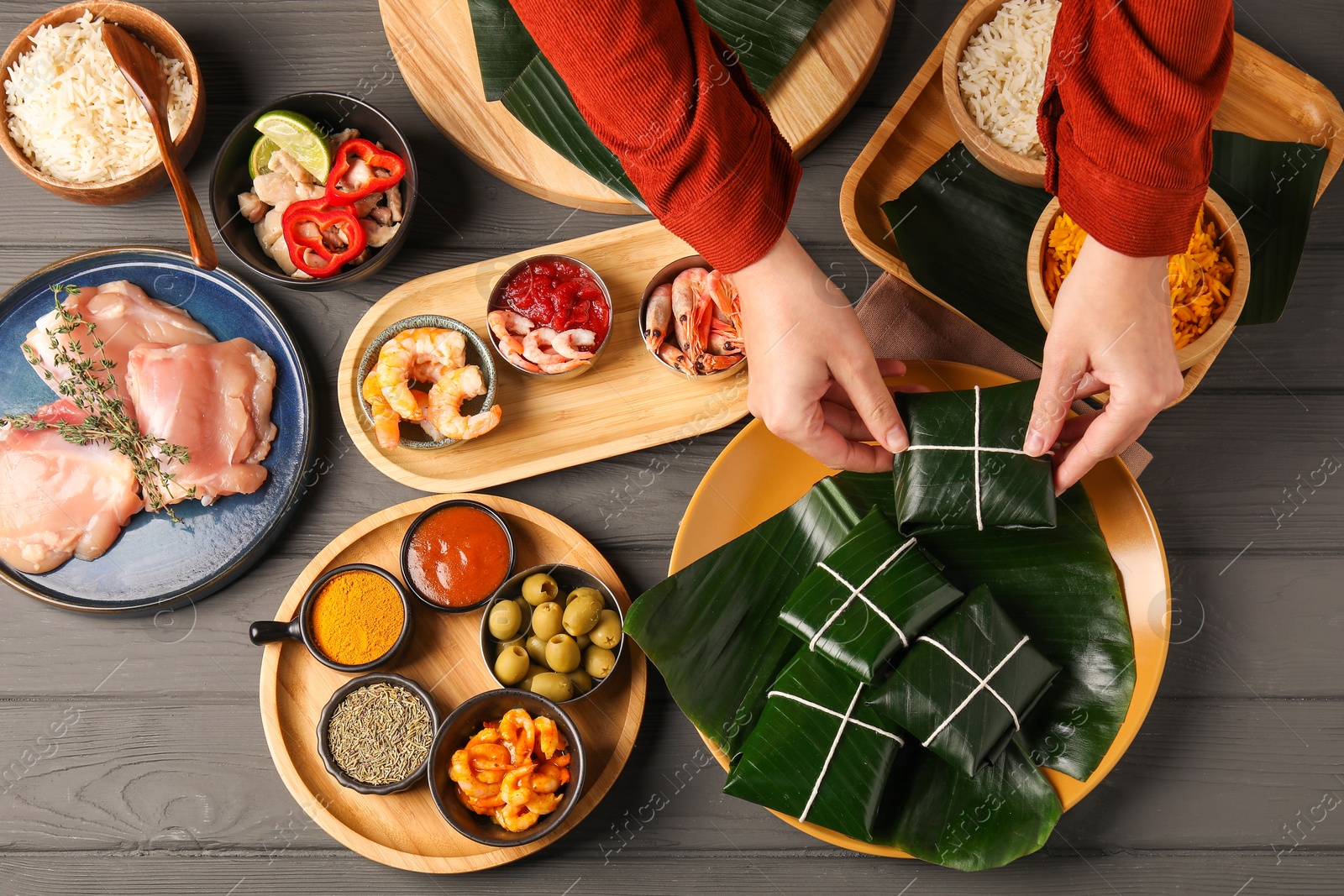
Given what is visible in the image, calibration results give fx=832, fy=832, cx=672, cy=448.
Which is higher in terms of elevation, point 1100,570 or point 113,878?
point 1100,570

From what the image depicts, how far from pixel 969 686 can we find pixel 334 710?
1363mm

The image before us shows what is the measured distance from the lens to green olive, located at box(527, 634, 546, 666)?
187cm

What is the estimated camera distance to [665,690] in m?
1.98

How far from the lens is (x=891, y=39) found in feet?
6.91

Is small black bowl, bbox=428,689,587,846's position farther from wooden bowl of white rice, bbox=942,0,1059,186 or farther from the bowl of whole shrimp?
wooden bowl of white rice, bbox=942,0,1059,186

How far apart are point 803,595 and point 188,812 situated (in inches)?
63.9

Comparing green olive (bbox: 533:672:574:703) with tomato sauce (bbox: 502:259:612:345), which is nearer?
green olive (bbox: 533:672:574:703)

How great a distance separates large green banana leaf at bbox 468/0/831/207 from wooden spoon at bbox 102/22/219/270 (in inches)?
29.2

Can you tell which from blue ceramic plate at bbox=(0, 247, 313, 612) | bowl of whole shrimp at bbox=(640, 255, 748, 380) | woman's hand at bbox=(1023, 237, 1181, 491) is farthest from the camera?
blue ceramic plate at bbox=(0, 247, 313, 612)

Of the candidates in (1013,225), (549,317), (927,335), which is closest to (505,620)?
(549,317)

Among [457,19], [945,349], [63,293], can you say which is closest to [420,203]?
[457,19]

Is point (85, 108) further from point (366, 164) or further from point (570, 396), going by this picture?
point (570, 396)

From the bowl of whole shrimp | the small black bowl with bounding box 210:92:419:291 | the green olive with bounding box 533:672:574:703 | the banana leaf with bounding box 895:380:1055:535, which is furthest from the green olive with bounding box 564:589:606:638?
the small black bowl with bounding box 210:92:419:291

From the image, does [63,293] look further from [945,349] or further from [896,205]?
[945,349]
